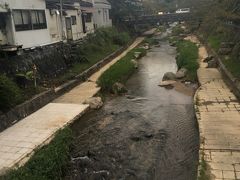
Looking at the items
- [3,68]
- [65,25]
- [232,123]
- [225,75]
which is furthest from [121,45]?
[232,123]

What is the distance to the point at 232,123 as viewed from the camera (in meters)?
14.3

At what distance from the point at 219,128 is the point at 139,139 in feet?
11.9

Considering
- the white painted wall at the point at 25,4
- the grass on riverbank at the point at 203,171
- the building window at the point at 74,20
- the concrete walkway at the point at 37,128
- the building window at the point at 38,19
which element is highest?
the white painted wall at the point at 25,4

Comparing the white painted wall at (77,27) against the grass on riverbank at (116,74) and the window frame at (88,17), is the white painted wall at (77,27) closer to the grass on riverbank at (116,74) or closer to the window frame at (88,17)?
the window frame at (88,17)

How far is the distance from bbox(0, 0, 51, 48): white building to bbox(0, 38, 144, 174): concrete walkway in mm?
6496

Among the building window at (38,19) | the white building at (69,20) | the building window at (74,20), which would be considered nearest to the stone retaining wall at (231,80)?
the building window at (38,19)

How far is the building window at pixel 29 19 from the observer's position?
24.3 metres

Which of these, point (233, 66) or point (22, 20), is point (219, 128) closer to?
point (233, 66)

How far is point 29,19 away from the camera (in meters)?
25.7

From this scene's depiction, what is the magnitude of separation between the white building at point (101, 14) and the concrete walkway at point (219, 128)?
101 feet

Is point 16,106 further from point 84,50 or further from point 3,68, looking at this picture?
point 84,50

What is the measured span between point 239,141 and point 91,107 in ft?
31.1

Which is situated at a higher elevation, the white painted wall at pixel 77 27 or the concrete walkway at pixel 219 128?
the white painted wall at pixel 77 27

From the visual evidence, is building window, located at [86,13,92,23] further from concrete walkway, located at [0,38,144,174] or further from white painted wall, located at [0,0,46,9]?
concrete walkway, located at [0,38,144,174]
